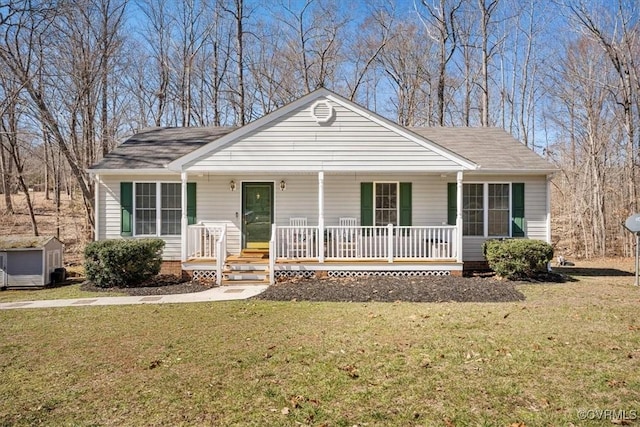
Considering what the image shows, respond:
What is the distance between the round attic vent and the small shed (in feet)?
25.3

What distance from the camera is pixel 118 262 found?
387 inches

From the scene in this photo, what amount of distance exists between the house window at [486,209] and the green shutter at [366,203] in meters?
2.73

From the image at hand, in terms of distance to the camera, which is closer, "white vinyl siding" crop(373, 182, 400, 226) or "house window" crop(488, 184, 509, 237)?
"house window" crop(488, 184, 509, 237)

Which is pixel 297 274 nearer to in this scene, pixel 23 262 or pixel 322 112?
→ pixel 322 112

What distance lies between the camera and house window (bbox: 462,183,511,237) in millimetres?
12008

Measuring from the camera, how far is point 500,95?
84.5 ft

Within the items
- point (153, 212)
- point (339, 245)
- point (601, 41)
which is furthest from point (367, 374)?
point (601, 41)

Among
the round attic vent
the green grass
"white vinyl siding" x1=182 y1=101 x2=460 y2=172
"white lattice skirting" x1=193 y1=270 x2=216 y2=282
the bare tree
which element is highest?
the bare tree

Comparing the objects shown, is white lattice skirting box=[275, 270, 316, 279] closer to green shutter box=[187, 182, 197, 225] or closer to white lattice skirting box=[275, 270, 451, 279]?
white lattice skirting box=[275, 270, 451, 279]

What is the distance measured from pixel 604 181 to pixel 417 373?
18.7 meters

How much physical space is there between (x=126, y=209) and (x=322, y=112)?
20.5 feet

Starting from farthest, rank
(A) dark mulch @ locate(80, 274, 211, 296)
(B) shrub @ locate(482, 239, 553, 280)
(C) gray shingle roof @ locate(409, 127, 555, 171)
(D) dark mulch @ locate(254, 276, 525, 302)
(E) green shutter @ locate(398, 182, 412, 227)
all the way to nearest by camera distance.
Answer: (E) green shutter @ locate(398, 182, 412, 227)
(C) gray shingle roof @ locate(409, 127, 555, 171)
(B) shrub @ locate(482, 239, 553, 280)
(A) dark mulch @ locate(80, 274, 211, 296)
(D) dark mulch @ locate(254, 276, 525, 302)

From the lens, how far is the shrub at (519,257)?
396 inches

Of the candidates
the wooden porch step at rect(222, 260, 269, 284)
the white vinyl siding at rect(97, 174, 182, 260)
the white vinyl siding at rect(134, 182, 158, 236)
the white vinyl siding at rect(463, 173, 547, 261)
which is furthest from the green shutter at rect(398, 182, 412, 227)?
the white vinyl siding at rect(134, 182, 158, 236)
